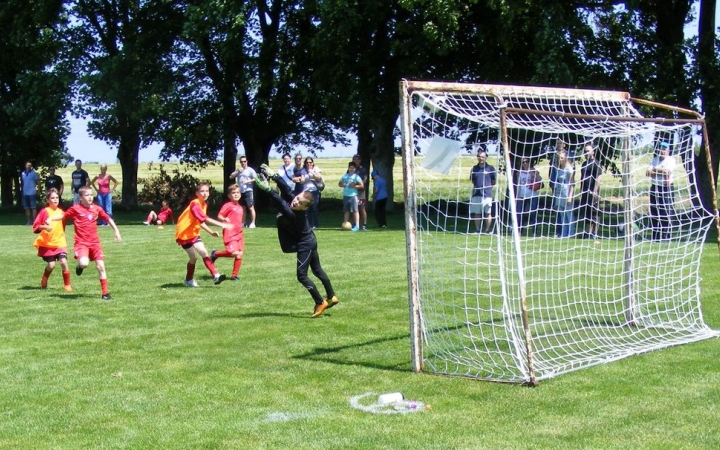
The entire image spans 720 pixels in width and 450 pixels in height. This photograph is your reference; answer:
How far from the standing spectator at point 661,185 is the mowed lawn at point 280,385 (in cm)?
114

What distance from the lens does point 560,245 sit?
15.3m

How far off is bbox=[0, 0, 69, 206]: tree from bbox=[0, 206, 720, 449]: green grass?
20.3 m

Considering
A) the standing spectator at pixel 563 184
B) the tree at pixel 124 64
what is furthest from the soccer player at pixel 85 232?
the tree at pixel 124 64

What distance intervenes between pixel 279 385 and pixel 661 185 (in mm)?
6377

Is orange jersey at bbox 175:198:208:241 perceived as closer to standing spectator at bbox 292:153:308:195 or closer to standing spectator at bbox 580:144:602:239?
standing spectator at bbox 580:144:602:239

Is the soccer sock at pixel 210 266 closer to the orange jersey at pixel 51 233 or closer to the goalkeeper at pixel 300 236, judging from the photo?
the orange jersey at pixel 51 233

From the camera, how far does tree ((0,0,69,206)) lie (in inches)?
1284

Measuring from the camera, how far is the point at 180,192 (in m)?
35.0

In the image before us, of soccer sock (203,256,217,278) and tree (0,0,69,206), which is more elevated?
tree (0,0,69,206)

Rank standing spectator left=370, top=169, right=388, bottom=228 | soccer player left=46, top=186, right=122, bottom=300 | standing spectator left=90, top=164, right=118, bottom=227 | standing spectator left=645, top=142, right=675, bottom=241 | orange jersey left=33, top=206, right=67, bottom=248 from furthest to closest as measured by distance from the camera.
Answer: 1. standing spectator left=90, top=164, right=118, bottom=227
2. standing spectator left=370, top=169, right=388, bottom=228
3. orange jersey left=33, top=206, right=67, bottom=248
4. soccer player left=46, top=186, right=122, bottom=300
5. standing spectator left=645, top=142, right=675, bottom=241

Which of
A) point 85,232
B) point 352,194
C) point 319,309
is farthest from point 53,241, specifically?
point 352,194

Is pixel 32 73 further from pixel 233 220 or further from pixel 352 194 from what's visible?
pixel 233 220

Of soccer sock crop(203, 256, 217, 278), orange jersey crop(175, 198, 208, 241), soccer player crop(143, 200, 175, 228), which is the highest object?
orange jersey crop(175, 198, 208, 241)

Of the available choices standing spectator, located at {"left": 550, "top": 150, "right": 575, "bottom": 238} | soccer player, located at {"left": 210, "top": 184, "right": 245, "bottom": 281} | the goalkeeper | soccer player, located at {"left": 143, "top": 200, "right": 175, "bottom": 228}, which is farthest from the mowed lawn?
soccer player, located at {"left": 143, "top": 200, "right": 175, "bottom": 228}
